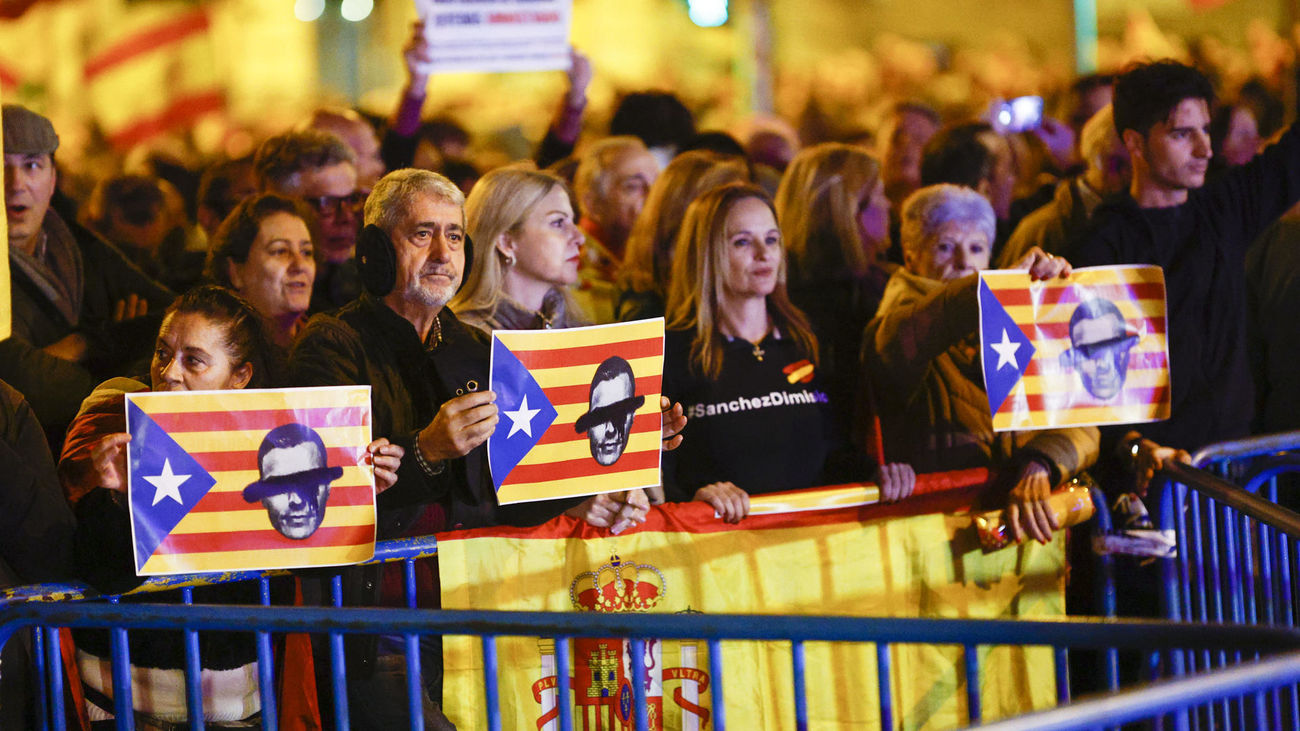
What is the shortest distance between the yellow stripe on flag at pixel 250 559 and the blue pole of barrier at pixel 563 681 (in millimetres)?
1018

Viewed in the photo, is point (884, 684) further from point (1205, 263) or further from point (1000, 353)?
point (1205, 263)

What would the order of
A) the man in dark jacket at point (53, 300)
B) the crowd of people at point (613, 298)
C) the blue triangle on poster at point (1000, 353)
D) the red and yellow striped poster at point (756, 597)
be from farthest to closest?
1. the blue triangle on poster at point (1000, 353)
2. the man in dark jacket at point (53, 300)
3. the red and yellow striped poster at point (756, 597)
4. the crowd of people at point (613, 298)

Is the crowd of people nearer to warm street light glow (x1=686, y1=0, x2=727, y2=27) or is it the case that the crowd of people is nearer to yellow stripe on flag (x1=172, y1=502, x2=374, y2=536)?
yellow stripe on flag (x1=172, y1=502, x2=374, y2=536)

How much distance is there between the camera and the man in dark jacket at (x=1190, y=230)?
5.08m

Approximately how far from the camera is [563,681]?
2.88m

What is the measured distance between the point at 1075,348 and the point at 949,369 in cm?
46

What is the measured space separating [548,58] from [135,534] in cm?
272

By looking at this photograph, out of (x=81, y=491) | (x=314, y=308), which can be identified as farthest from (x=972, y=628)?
(x=314, y=308)

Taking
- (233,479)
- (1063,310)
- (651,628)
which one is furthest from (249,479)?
(1063,310)

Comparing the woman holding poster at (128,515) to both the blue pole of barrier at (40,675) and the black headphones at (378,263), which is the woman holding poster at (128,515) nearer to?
the blue pole of barrier at (40,675)

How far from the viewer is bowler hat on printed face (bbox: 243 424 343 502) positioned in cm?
362

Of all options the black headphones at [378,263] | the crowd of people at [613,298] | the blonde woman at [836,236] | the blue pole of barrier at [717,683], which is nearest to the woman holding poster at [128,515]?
the crowd of people at [613,298]

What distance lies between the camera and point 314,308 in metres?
4.71

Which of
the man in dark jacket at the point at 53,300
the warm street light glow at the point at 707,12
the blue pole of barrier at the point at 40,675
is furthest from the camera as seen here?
the warm street light glow at the point at 707,12
